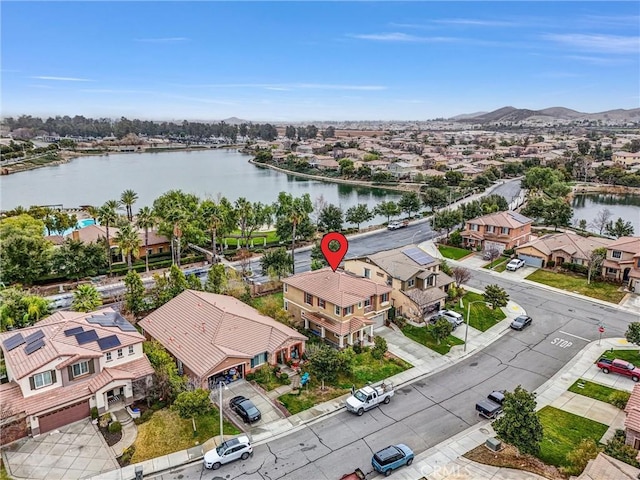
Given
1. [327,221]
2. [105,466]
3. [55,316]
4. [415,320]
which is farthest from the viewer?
[327,221]

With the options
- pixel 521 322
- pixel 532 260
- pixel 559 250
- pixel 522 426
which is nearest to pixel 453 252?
pixel 532 260

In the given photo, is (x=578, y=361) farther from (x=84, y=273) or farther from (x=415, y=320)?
(x=84, y=273)

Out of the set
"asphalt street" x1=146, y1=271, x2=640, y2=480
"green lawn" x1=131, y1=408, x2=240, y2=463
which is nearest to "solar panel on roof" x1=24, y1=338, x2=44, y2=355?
"green lawn" x1=131, y1=408, x2=240, y2=463

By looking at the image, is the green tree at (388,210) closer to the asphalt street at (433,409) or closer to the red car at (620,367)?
the asphalt street at (433,409)

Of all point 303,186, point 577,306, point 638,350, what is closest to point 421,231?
point 577,306

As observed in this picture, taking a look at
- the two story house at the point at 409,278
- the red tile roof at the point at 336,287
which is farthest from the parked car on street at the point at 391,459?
the two story house at the point at 409,278
